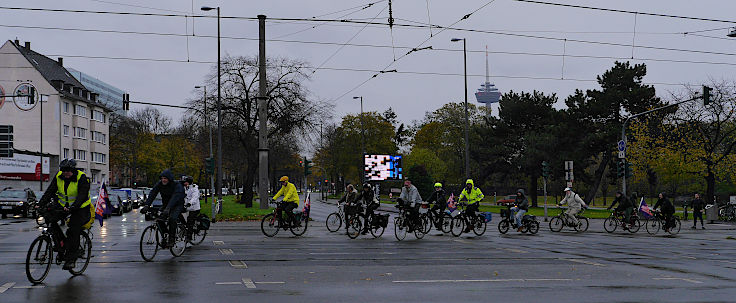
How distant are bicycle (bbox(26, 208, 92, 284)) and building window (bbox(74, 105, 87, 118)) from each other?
7468 centimetres

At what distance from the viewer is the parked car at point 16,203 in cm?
3531

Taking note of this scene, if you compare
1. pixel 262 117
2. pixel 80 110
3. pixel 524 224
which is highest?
pixel 80 110

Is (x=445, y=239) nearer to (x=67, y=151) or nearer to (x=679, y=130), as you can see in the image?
(x=679, y=130)

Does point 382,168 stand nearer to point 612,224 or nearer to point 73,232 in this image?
point 612,224

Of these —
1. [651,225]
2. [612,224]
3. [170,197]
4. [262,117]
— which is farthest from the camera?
[262,117]

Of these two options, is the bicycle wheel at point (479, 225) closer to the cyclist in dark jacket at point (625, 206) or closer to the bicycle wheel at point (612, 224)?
the bicycle wheel at point (612, 224)

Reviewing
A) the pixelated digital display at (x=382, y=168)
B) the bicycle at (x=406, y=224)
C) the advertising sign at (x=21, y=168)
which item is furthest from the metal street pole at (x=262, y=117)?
the advertising sign at (x=21, y=168)

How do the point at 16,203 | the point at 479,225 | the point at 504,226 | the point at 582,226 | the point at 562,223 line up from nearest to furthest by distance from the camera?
1. the point at 479,225
2. the point at 504,226
3. the point at 562,223
4. the point at 582,226
5. the point at 16,203

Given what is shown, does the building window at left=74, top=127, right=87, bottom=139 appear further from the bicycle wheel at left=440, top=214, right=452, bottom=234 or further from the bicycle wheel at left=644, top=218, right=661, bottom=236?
the bicycle wheel at left=644, top=218, right=661, bottom=236

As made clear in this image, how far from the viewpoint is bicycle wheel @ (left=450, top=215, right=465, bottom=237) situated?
22.4m

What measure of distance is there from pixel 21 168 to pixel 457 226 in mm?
50614

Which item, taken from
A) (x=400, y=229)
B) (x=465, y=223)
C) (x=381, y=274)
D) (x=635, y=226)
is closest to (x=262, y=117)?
(x=465, y=223)

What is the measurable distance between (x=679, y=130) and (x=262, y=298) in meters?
49.7

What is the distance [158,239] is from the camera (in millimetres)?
13258
